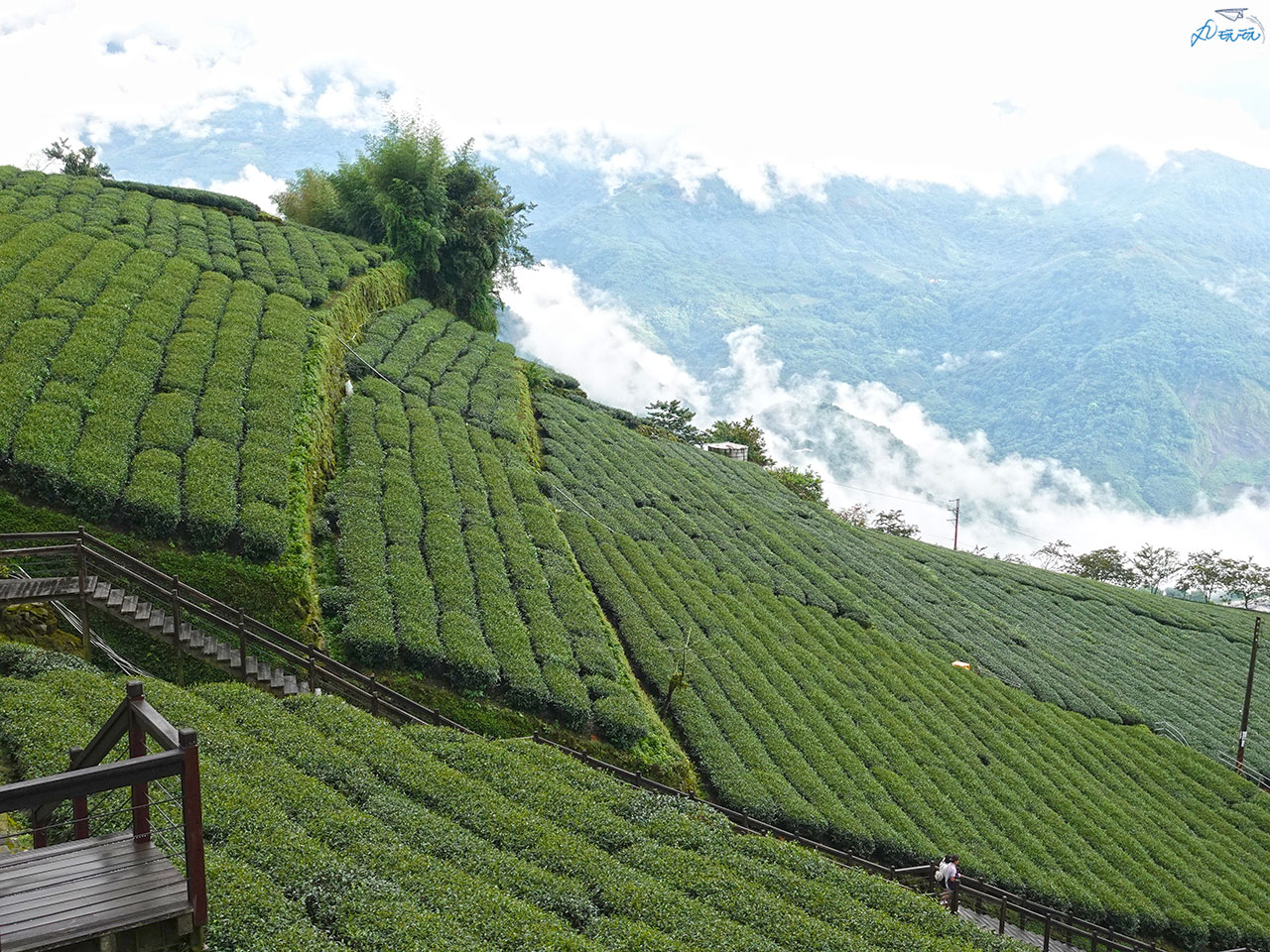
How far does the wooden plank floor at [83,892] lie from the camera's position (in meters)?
5.24

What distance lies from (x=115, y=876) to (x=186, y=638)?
10.8m

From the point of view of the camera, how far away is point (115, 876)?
19.0ft

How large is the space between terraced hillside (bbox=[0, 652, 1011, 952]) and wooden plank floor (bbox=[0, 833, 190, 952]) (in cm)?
176

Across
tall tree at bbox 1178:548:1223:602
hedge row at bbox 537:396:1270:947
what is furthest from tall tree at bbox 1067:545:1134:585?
hedge row at bbox 537:396:1270:947

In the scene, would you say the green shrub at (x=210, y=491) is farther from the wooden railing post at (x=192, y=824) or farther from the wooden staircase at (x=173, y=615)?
the wooden railing post at (x=192, y=824)

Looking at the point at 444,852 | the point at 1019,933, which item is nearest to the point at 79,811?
the point at 444,852

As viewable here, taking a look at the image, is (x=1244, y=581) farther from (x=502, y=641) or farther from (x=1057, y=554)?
(x=502, y=641)

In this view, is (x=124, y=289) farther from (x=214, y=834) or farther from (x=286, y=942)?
(x=286, y=942)

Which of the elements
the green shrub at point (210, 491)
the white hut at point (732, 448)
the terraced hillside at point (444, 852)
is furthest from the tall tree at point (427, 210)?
the terraced hillside at point (444, 852)

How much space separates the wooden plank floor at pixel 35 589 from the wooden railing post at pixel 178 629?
5.14ft

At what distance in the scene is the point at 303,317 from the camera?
29938 mm

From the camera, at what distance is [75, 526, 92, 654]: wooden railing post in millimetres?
14672

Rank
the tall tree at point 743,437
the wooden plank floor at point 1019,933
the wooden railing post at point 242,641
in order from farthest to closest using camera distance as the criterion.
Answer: the tall tree at point 743,437, the wooden plank floor at point 1019,933, the wooden railing post at point 242,641

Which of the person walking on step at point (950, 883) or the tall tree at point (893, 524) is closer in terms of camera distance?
the person walking on step at point (950, 883)
